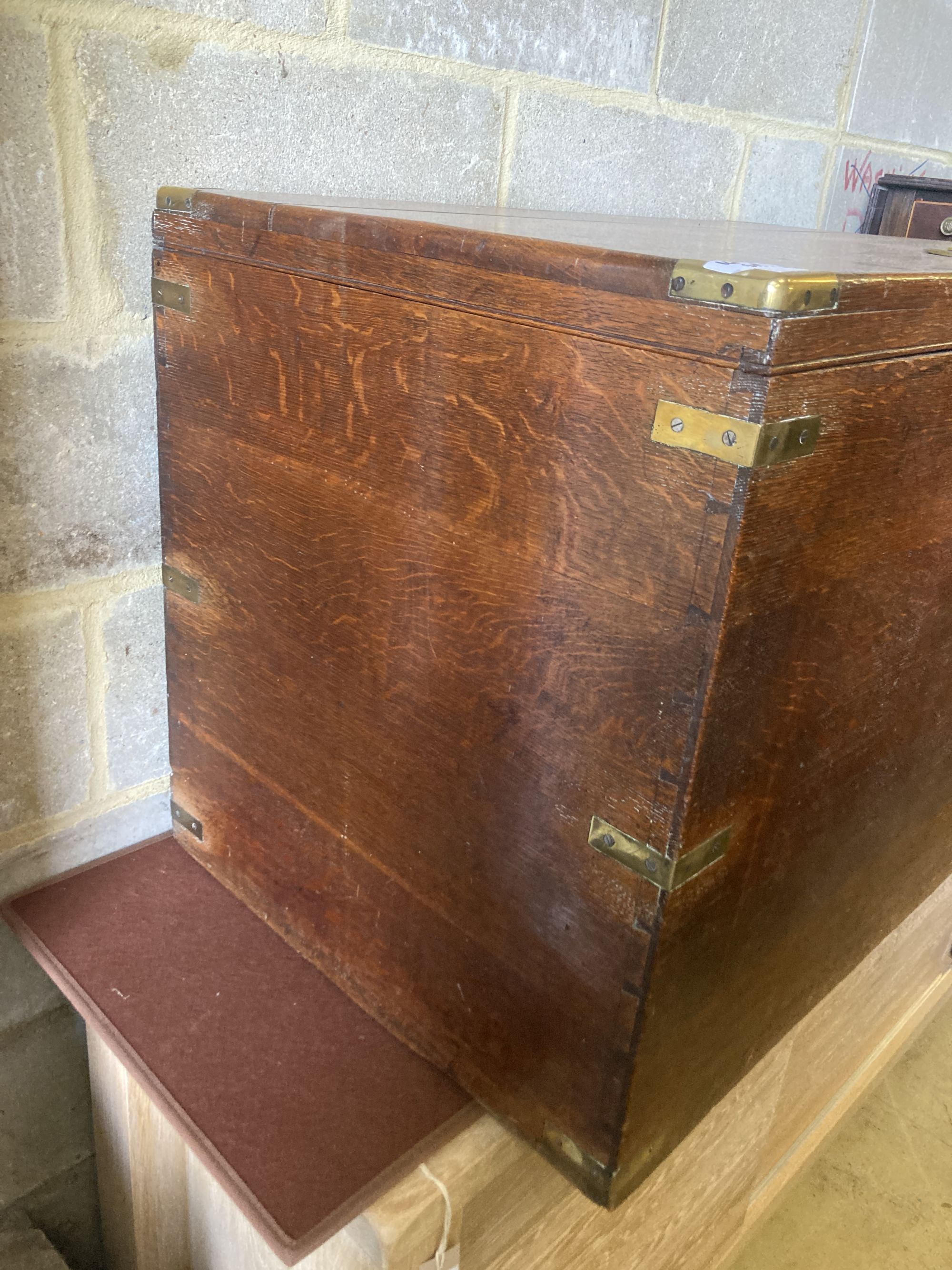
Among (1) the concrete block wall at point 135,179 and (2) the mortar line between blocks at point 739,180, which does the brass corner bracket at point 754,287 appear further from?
(2) the mortar line between blocks at point 739,180

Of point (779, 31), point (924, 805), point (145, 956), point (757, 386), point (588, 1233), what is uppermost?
point (779, 31)

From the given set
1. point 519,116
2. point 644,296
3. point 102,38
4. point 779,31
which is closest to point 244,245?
point 102,38

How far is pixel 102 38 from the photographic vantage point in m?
0.77

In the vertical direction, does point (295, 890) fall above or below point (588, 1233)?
above

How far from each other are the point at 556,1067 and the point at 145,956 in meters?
0.39

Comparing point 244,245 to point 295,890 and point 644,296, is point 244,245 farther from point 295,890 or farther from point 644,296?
point 295,890

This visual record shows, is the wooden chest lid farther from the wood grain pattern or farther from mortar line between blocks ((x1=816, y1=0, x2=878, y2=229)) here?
mortar line between blocks ((x1=816, y1=0, x2=878, y2=229))

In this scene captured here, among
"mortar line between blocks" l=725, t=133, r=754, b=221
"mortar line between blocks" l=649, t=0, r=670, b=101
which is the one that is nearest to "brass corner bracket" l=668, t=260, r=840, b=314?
"mortar line between blocks" l=649, t=0, r=670, b=101

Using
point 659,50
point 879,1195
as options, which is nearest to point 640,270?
point 659,50

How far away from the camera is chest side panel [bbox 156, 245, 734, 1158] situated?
22.2 inches

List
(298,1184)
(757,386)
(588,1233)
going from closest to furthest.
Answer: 1. (757,386)
2. (298,1184)
3. (588,1233)

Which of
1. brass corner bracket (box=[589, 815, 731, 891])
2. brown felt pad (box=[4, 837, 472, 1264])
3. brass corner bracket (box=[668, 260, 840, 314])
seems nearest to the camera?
brass corner bracket (box=[668, 260, 840, 314])

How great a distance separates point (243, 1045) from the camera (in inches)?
31.5

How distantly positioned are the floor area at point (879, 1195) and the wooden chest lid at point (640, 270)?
127cm
